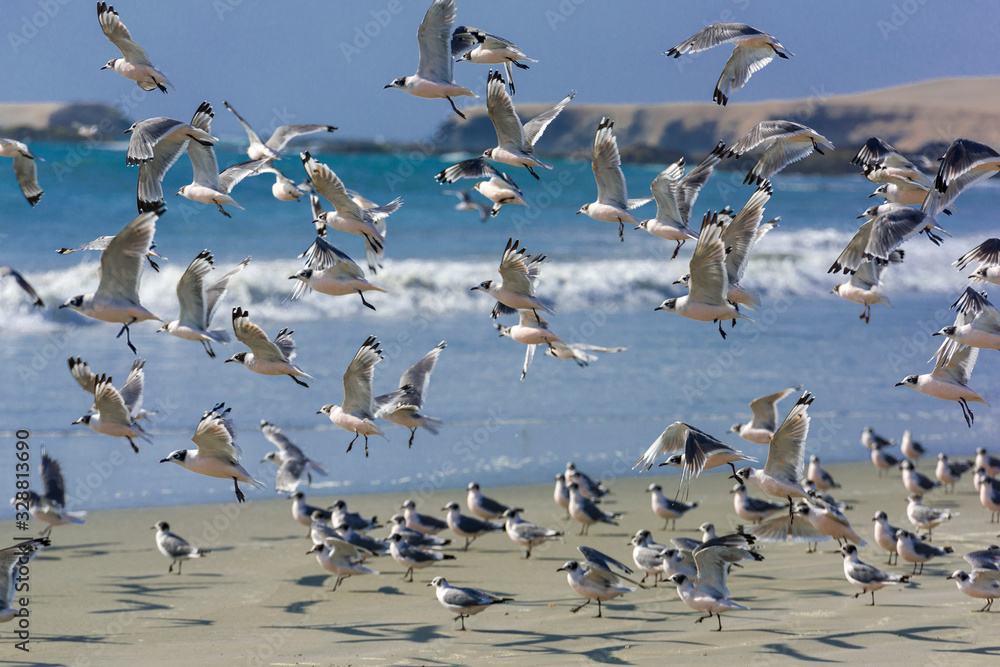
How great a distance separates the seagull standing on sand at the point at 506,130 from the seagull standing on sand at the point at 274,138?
4.17 ft

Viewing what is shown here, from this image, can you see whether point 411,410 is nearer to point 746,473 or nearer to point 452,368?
point 746,473

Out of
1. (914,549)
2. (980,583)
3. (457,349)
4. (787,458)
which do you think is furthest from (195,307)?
(457,349)

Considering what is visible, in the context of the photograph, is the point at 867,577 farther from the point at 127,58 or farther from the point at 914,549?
the point at 127,58

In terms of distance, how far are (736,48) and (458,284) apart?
1740cm

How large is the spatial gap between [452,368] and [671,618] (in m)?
9.44

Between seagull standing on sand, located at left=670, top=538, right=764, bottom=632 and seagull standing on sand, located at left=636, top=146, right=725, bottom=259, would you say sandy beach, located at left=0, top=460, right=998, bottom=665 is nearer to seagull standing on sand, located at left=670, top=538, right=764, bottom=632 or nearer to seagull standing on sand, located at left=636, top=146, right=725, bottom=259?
seagull standing on sand, located at left=670, top=538, right=764, bottom=632

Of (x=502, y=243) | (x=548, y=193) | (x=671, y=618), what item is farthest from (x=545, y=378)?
(x=548, y=193)

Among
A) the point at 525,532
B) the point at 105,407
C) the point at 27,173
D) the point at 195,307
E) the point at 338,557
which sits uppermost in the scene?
the point at 27,173

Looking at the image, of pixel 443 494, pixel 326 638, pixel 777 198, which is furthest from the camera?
pixel 777 198

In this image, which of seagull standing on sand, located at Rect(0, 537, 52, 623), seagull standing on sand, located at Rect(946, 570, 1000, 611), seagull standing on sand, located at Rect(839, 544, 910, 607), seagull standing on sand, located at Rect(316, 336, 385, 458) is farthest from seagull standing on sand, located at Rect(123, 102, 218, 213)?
seagull standing on sand, located at Rect(946, 570, 1000, 611)

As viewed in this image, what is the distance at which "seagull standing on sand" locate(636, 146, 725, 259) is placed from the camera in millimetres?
7922

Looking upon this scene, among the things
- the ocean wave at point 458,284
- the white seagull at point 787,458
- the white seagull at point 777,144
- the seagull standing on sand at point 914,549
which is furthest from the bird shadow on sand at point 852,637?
the ocean wave at point 458,284

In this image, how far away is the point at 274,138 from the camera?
9133mm

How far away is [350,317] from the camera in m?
20.9
